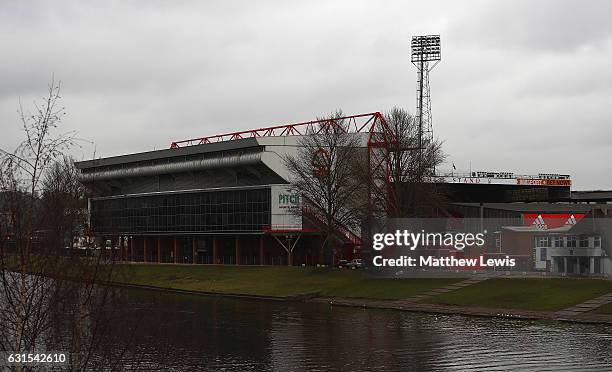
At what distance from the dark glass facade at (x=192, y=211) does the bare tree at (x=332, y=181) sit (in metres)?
15.4

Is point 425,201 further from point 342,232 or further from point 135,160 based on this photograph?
point 135,160

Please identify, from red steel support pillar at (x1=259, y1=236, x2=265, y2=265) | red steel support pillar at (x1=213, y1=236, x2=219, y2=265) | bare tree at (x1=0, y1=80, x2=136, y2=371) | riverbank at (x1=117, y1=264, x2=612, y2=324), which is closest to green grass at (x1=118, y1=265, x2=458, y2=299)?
riverbank at (x1=117, y1=264, x2=612, y2=324)

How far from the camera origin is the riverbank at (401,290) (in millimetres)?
57562

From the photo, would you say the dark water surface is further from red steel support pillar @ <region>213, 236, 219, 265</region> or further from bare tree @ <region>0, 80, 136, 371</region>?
red steel support pillar @ <region>213, 236, 219, 265</region>

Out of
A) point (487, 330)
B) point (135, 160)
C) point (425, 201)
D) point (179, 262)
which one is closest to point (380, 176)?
point (425, 201)

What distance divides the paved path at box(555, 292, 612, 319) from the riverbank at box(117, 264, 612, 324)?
0.27 metres

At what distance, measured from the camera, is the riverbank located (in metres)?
57.6

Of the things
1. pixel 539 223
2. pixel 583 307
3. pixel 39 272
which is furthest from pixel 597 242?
pixel 39 272

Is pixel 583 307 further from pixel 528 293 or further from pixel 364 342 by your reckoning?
pixel 364 342

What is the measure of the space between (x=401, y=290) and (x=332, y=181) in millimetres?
20999

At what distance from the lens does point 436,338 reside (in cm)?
4362

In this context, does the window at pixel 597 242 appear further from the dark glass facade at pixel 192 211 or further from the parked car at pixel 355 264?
the dark glass facade at pixel 192 211

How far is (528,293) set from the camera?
6181cm

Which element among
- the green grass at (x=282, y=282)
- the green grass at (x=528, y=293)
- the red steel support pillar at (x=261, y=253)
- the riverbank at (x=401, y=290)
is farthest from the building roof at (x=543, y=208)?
the red steel support pillar at (x=261, y=253)
